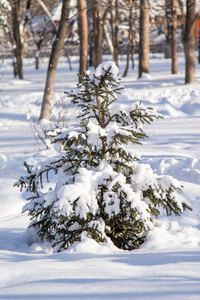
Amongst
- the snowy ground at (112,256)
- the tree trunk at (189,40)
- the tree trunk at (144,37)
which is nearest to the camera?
the snowy ground at (112,256)

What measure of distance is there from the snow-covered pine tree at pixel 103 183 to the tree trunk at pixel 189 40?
10.6 m

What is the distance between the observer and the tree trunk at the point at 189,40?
13.9m

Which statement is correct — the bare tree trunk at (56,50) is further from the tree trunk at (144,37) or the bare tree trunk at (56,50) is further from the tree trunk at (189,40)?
the tree trunk at (144,37)

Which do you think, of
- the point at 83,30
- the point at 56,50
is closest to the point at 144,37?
the point at 83,30

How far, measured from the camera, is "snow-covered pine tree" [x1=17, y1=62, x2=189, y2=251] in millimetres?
3936

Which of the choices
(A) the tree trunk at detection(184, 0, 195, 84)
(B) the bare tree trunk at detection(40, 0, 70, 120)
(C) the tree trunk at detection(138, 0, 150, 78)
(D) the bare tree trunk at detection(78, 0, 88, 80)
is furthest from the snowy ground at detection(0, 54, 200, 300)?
(C) the tree trunk at detection(138, 0, 150, 78)

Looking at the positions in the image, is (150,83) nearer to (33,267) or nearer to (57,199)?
(57,199)

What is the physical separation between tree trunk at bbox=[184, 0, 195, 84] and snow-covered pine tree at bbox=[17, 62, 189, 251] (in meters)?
10.6

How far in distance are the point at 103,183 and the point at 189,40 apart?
39.4 ft

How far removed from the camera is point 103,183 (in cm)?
402

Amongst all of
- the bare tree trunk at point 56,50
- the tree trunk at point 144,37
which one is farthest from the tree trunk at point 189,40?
the bare tree trunk at point 56,50

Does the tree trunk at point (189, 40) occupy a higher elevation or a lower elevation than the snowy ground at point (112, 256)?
higher

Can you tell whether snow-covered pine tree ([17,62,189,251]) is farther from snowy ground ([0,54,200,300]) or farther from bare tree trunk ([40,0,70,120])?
bare tree trunk ([40,0,70,120])

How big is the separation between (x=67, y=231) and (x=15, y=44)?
858 inches
